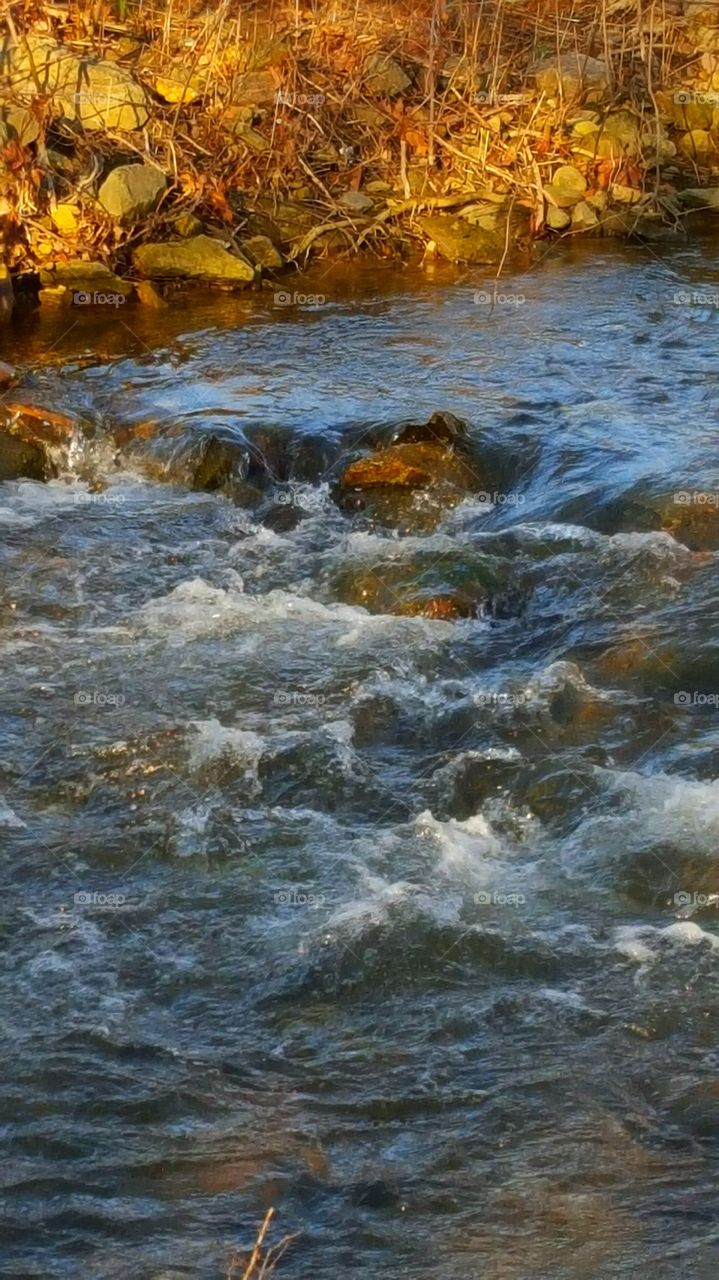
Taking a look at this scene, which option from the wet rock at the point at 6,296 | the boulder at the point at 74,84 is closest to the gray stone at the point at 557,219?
the boulder at the point at 74,84

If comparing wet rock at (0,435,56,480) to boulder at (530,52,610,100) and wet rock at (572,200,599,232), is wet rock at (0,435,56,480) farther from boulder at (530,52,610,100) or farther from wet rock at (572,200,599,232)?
boulder at (530,52,610,100)

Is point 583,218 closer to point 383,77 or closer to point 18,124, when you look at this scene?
point 383,77

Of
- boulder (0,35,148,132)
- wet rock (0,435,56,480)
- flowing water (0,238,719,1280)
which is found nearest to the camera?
flowing water (0,238,719,1280)

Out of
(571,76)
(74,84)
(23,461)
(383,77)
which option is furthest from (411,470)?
(571,76)

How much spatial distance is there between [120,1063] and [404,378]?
5534mm

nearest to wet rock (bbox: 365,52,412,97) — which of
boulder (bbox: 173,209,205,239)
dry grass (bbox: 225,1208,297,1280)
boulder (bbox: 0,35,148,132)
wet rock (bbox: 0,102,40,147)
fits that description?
boulder (bbox: 0,35,148,132)

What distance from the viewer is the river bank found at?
1039 cm

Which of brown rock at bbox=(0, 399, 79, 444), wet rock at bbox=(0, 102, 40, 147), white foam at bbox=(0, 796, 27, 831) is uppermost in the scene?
wet rock at bbox=(0, 102, 40, 147)

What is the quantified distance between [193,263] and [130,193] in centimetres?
62

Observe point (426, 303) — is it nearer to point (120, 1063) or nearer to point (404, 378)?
point (404, 378)

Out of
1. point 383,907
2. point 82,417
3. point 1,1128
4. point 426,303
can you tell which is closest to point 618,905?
point 383,907

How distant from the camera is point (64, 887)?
4.65m

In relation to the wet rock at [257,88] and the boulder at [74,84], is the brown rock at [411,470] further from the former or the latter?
the wet rock at [257,88]

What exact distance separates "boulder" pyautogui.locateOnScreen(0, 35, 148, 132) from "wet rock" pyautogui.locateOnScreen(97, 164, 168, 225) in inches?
18.3
